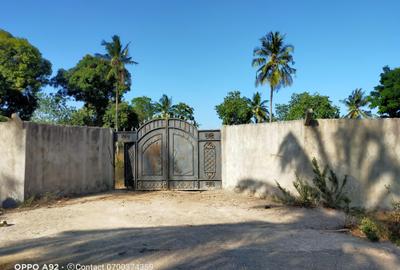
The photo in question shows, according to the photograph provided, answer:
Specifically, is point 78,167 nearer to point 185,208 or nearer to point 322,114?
point 185,208

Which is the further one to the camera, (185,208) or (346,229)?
(185,208)

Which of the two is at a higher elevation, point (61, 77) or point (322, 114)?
point (61, 77)

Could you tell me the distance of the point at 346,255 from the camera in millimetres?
4457

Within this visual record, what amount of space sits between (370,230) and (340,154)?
2745mm

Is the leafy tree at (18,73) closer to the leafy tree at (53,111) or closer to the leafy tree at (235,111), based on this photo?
the leafy tree at (53,111)

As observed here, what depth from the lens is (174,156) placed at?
11102 mm

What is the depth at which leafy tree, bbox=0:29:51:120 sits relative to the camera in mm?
29312

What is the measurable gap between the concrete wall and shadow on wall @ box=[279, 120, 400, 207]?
619cm

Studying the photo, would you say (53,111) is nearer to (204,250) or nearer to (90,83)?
(90,83)

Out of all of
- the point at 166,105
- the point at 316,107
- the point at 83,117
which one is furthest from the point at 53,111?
the point at 316,107

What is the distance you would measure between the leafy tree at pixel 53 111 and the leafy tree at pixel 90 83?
1538 millimetres

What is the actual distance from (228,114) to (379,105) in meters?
15.6

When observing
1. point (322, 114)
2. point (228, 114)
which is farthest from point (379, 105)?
point (228, 114)

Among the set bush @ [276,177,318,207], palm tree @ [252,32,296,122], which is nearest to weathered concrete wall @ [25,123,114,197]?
bush @ [276,177,318,207]
